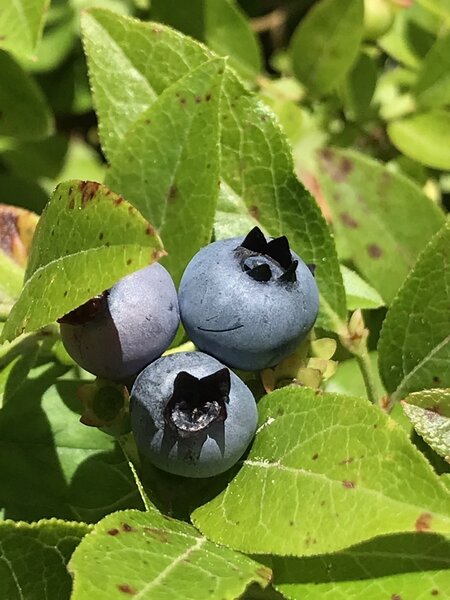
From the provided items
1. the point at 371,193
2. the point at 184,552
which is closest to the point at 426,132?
the point at 371,193

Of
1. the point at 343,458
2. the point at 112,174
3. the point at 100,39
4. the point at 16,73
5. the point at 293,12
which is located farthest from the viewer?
the point at 293,12

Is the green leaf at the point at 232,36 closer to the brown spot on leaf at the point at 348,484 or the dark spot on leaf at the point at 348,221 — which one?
the dark spot on leaf at the point at 348,221

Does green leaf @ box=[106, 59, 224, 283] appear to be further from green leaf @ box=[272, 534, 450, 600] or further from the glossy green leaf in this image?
green leaf @ box=[272, 534, 450, 600]

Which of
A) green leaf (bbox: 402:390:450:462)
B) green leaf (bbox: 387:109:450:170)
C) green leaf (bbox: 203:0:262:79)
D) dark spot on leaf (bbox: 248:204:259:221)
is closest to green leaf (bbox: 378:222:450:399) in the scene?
green leaf (bbox: 402:390:450:462)

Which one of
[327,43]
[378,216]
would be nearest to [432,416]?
[378,216]

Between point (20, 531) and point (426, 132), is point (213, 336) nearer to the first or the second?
point (20, 531)

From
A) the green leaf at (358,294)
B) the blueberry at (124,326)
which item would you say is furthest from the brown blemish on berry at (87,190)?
the green leaf at (358,294)

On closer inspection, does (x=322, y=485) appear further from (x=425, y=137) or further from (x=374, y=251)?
(x=425, y=137)
